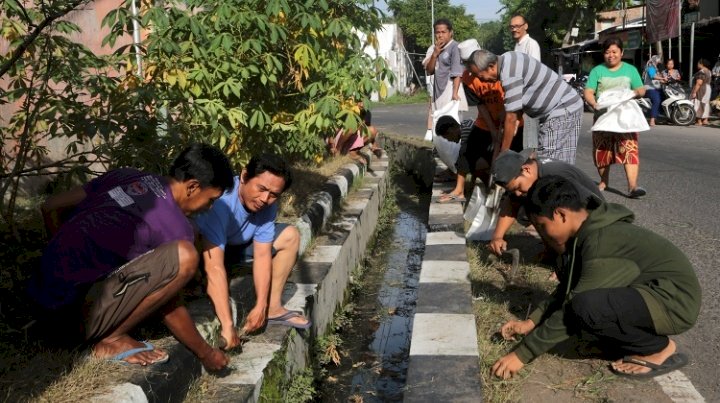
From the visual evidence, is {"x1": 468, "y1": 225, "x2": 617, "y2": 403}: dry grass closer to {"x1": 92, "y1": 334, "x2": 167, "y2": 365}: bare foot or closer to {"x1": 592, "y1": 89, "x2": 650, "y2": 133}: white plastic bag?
{"x1": 92, "y1": 334, "x2": 167, "y2": 365}: bare foot

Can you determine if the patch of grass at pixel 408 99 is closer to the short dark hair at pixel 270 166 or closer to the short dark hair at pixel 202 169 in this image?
the short dark hair at pixel 270 166

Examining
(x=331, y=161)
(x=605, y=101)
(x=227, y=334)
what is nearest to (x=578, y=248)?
(x=227, y=334)

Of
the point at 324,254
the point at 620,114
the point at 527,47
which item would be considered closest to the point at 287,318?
the point at 324,254

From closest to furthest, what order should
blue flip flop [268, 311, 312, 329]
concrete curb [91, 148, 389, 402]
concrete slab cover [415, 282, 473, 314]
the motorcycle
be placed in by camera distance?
concrete curb [91, 148, 389, 402] → blue flip flop [268, 311, 312, 329] → concrete slab cover [415, 282, 473, 314] → the motorcycle

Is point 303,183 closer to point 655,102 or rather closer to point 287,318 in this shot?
point 287,318

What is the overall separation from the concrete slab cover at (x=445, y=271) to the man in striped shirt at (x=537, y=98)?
916 mm

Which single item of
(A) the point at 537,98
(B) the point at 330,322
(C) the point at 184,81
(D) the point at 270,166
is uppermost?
(C) the point at 184,81

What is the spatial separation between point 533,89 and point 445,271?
1340mm

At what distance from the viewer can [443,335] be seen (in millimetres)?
3225

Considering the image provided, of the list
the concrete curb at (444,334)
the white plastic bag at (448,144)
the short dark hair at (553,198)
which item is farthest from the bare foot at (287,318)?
the white plastic bag at (448,144)

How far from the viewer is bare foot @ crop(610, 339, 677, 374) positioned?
2.79m

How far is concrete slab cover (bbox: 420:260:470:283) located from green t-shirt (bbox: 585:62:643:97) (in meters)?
2.59

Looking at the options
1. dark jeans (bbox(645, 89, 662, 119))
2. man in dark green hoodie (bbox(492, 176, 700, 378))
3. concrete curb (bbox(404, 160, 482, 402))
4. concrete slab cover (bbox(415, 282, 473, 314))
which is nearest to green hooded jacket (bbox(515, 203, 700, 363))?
man in dark green hoodie (bbox(492, 176, 700, 378))

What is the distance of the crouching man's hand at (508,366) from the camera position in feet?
9.23
